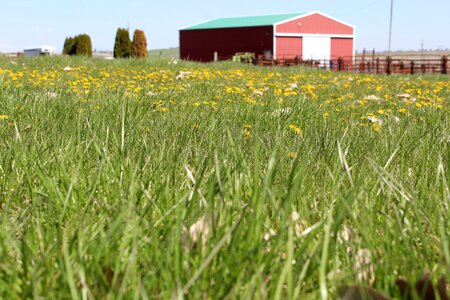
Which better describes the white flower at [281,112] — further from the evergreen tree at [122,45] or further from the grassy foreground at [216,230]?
the evergreen tree at [122,45]

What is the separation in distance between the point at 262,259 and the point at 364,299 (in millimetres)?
299

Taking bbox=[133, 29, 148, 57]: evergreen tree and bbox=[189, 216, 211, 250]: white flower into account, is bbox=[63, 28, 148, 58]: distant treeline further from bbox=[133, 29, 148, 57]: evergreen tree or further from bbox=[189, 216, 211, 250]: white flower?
bbox=[189, 216, 211, 250]: white flower

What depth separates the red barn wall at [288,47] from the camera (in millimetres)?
Result: 53250

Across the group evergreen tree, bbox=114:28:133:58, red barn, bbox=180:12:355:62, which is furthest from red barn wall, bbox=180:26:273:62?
evergreen tree, bbox=114:28:133:58

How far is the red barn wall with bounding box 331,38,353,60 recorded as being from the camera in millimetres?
58219

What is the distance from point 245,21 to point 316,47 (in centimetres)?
695

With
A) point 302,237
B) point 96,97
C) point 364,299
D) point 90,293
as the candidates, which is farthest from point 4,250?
point 96,97

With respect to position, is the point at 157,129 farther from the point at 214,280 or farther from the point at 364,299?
the point at 364,299

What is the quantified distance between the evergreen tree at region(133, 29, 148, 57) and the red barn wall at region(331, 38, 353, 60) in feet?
73.6

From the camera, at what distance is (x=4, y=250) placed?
151 cm

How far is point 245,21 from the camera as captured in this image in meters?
57.9

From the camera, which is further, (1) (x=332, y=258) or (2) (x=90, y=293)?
(1) (x=332, y=258)

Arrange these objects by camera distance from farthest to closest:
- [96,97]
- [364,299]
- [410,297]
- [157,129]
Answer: [96,97] < [157,129] < [410,297] < [364,299]

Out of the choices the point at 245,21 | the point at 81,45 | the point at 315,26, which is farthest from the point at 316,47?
the point at 81,45
